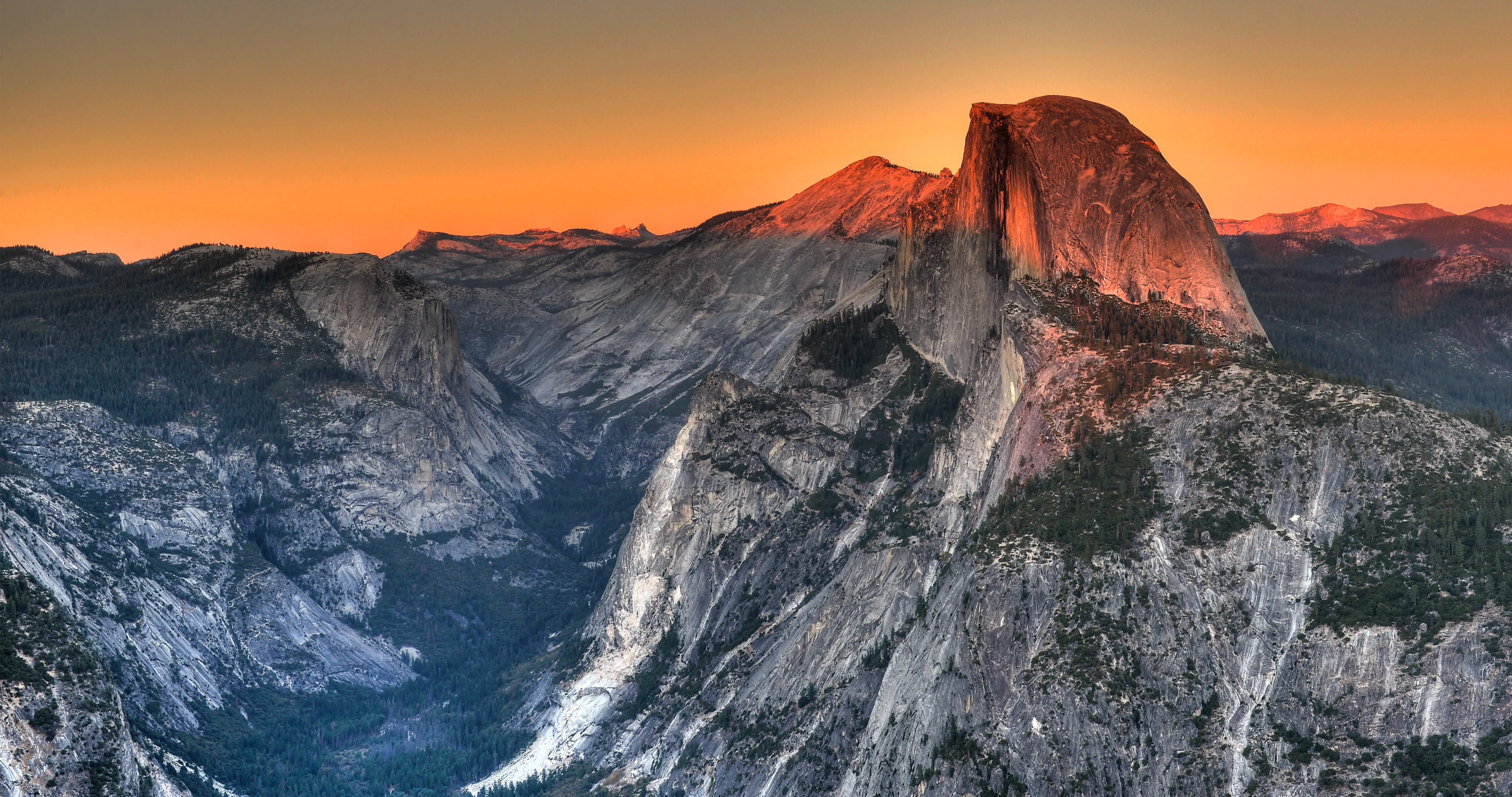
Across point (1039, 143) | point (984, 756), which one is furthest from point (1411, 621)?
point (1039, 143)

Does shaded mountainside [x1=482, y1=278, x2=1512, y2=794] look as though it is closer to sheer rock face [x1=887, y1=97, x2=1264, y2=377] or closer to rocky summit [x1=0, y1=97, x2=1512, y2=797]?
rocky summit [x1=0, y1=97, x2=1512, y2=797]

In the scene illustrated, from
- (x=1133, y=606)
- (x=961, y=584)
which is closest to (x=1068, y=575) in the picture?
(x=1133, y=606)

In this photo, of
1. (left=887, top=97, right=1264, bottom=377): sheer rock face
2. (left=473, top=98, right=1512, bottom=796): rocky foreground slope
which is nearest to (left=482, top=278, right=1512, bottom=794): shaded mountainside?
Result: (left=473, top=98, right=1512, bottom=796): rocky foreground slope

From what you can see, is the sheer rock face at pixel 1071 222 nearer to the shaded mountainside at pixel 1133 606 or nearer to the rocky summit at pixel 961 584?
the rocky summit at pixel 961 584

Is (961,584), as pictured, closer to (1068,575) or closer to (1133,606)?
(1068,575)

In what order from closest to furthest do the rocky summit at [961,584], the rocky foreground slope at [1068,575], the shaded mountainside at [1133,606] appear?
1. the shaded mountainside at [1133,606]
2. the rocky foreground slope at [1068,575]
3. the rocky summit at [961,584]

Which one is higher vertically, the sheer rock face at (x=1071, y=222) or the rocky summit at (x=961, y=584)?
the sheer rock face at (x=1071, y=222)

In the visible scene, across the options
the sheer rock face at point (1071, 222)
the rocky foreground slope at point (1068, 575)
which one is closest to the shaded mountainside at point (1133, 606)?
the rocky foreground slope at point (1068, 575)
